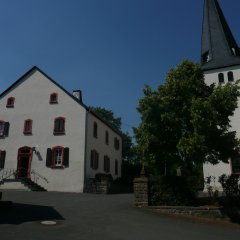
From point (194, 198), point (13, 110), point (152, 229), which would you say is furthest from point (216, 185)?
point (13, 110)

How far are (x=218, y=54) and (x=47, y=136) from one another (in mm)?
19113

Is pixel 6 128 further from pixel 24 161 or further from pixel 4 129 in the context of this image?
pixel 24 161

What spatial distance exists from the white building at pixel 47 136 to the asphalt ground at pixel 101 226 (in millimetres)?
12857

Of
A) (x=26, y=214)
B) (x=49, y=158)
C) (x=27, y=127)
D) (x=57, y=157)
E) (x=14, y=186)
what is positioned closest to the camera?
(x=26, y=214)

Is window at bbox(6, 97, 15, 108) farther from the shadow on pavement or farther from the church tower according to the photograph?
the church tower

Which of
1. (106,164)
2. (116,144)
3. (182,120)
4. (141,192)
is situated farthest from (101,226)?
(116,144)

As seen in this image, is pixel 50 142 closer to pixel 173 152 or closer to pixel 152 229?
pixel 173 152

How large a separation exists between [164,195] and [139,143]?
9.82 ft

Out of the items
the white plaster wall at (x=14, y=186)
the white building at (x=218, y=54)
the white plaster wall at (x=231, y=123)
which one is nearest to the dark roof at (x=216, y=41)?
the white building at (x=218, y=54)

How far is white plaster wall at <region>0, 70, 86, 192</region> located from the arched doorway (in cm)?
39

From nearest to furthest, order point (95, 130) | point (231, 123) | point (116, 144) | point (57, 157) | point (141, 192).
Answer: point (141, 192), point (231, 123), point (57, 157), point (95, 130), point (116, 144)

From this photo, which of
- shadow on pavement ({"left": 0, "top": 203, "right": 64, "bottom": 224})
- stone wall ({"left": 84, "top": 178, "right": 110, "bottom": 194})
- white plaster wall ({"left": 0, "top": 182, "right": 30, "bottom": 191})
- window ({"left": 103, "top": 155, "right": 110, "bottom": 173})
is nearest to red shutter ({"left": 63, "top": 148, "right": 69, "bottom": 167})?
stone wall ({"left": 84, "top": 178, "right": 110, "bottom": 194})

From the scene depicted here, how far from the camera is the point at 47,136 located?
99.0 feet

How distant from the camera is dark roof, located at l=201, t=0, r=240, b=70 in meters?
31.8
